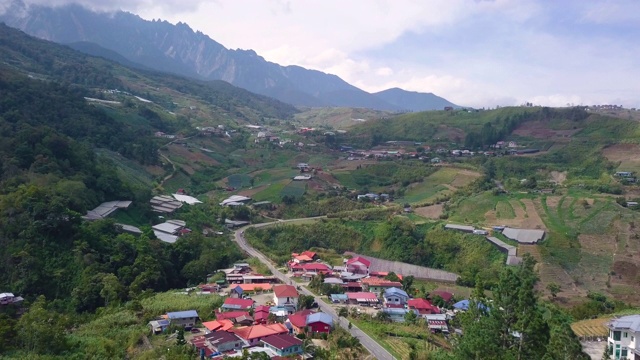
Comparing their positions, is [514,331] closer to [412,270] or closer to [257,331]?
[257,331]

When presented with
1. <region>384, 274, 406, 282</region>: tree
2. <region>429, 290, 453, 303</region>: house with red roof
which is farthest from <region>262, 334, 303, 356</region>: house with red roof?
<region>384, 274, 406, 282</region>: tree

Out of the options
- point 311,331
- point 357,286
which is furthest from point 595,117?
point 311,331

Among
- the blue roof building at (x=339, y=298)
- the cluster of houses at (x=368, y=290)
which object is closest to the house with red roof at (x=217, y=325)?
the blue roof building at (x=339, y=298)

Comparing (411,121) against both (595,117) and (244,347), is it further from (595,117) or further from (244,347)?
(244,347)

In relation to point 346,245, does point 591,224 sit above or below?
above

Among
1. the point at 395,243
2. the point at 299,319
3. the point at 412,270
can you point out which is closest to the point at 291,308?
the point at 299,319

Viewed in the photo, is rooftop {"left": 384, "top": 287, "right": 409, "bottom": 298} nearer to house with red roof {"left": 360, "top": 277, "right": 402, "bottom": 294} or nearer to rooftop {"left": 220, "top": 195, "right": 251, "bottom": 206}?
house with red roof {"left": 360, "top": 277, "right": 402, "bottom": 294}

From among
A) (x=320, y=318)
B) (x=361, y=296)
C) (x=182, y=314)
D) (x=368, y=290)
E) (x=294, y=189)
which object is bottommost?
(x=368, y=290)
